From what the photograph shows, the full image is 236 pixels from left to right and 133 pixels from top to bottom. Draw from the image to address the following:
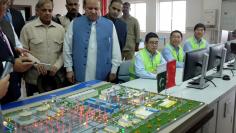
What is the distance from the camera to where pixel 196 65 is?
99.6 inches

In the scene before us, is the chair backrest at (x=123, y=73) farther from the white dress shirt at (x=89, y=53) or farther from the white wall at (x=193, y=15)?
the white wall at (x=193, y=15)

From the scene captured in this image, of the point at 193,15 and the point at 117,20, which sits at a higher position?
the point at 193,15

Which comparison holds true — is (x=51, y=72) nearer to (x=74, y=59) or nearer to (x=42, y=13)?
(x=74, y=59)

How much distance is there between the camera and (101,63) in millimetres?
2607

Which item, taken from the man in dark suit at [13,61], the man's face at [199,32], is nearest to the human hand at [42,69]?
the man in dark suit at [13,61]

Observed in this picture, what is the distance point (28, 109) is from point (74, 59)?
1065 mm

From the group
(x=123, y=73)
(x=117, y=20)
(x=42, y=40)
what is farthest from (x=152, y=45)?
(x=42, y=40)

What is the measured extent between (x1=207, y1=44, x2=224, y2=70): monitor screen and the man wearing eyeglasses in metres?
1.11

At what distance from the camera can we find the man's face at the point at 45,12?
2.45m

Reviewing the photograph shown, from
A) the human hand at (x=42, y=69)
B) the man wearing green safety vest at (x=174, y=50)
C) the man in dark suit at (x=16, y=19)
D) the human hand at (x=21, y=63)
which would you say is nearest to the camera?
the human hand at (x=21, y=63)

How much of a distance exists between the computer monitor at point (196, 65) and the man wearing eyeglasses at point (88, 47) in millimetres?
804

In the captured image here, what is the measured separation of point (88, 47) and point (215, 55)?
1.44 metres

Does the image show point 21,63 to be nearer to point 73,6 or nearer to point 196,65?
point 73,6

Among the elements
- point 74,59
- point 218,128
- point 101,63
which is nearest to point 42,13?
point 74,59
